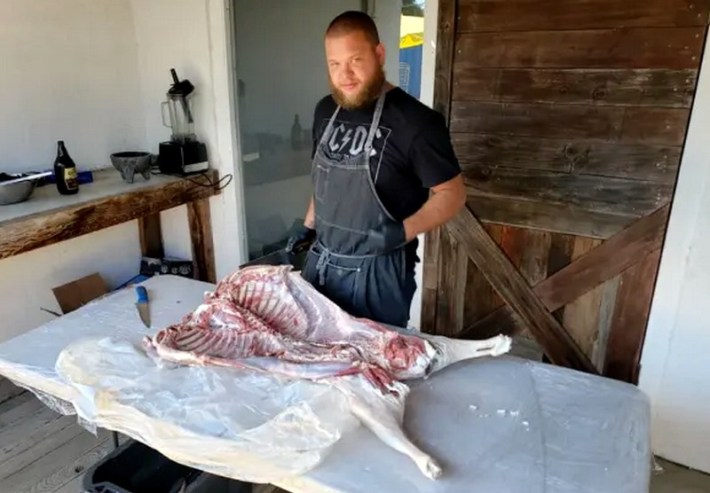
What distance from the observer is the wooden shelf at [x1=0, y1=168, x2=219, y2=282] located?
2080mm

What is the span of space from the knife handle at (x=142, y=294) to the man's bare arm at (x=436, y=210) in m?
0.79

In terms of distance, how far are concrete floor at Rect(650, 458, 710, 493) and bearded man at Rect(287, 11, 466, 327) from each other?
1227 mm

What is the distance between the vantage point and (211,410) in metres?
1.08

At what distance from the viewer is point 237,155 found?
289 cm

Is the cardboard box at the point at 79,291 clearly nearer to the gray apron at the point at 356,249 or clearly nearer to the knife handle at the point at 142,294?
the knife handle at the point at 142,294

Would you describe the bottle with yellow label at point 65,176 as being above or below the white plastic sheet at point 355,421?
above

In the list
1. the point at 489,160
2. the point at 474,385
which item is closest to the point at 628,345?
the point at 489,160

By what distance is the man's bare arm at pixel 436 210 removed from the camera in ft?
5.12

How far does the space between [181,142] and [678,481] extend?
2.62m

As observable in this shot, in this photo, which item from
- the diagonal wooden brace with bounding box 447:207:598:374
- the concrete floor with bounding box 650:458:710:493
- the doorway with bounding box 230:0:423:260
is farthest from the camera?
the doorway with bounding box 230:0:423:260

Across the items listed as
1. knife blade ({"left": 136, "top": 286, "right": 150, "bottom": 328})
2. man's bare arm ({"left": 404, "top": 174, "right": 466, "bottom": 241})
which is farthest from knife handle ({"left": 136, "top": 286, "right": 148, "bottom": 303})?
man's bare arm ({"left": 404, "top": 174, "right": 466, "bottom": 241})

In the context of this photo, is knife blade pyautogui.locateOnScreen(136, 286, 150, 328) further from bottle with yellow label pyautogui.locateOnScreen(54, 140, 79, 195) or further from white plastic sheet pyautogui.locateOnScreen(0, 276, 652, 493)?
bottle with yellow label pyautogui.locateOnScreen(54, 140, 79, 195)

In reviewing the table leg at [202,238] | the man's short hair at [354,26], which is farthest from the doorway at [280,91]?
the man's short hair at [354,26]

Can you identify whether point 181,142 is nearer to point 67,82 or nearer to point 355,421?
point 67,82
